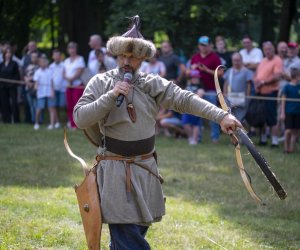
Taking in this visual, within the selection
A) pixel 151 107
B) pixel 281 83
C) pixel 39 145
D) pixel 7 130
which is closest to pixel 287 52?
pixel 281 83

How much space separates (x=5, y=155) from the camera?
1070 centimetres

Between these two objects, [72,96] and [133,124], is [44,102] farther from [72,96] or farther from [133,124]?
[133,124]

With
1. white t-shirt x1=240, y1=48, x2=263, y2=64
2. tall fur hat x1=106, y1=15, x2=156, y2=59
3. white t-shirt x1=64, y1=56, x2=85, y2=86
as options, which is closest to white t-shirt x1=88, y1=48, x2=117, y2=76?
white t-shirt x1=64, y1=56, x2=85, y2=86

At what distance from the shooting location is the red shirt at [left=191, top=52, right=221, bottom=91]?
491 inches

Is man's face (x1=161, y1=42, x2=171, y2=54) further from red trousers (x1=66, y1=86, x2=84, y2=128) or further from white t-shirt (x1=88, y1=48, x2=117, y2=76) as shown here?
red trousers (x1=66, y1=86, x2=84, y2=128)

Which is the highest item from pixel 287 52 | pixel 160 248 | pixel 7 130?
pixel 287 52

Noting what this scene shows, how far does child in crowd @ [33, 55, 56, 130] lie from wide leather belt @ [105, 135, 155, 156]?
10481 millimetres

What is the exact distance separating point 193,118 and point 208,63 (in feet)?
3.63

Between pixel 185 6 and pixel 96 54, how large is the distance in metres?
2.48

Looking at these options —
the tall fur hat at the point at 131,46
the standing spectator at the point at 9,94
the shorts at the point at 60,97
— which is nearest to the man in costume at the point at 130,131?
the tall fur hat at the point at 131,46

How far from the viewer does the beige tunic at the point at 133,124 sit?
14.1ft

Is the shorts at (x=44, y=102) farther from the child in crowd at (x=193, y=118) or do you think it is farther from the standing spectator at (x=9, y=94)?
the child in crowd at (x=193, y=118)

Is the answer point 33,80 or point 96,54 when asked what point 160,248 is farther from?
point 33,80

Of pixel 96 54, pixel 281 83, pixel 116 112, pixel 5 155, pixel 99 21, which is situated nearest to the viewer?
pixel 116 112
